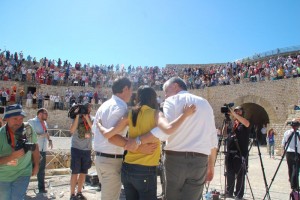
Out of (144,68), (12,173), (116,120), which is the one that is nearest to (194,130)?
(116,120)

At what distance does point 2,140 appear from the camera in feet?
11.0

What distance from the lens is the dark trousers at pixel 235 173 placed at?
5.62 m

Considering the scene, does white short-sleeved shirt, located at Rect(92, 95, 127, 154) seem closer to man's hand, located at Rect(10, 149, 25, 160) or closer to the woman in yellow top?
the woman in yellow top

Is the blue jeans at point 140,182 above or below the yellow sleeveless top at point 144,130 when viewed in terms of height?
below

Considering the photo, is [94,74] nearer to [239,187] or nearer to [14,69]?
[14,69]

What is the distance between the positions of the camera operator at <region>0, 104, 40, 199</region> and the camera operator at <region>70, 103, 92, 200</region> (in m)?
1.54

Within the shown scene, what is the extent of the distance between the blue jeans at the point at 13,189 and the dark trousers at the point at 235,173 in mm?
3793

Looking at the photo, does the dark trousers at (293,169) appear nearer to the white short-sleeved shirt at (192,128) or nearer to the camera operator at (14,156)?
the white short-sleeved shirt at (192,128)

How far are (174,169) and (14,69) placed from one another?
23.5 metres

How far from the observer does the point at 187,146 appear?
118 inches

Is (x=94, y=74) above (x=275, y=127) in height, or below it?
above

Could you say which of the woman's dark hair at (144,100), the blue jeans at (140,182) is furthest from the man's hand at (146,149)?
the woman's dark hair at (144,100)

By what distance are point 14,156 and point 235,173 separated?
4147mm

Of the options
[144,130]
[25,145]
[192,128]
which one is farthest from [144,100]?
[25,145]
